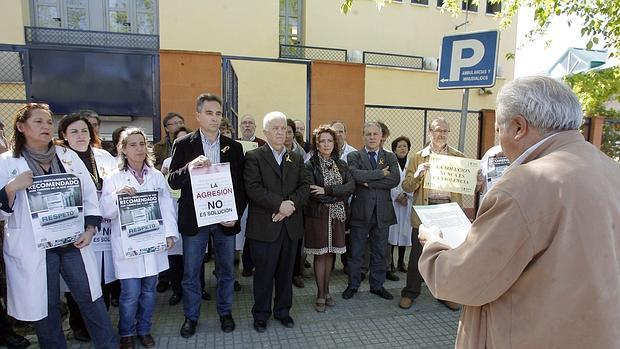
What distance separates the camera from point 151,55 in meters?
5.78

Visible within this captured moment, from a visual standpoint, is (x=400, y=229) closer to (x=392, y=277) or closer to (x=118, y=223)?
(x=392, y=277)

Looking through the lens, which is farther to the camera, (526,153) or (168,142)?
(168,142)

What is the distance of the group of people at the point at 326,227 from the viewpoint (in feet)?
4.36

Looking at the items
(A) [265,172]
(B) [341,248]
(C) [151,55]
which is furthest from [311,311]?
(C) [151,55]

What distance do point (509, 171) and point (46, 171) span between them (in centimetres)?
317

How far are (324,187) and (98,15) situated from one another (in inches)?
405

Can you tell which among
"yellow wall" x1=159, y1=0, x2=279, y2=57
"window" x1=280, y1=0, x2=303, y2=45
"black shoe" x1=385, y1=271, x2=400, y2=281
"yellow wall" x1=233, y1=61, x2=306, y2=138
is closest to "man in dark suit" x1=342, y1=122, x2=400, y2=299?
"black shoe" x1=385, y1=271, x2=400, y2=281

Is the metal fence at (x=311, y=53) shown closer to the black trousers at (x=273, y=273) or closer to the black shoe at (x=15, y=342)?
the black trousers at (x=273, y=273)

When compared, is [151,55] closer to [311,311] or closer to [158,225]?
[158,225]

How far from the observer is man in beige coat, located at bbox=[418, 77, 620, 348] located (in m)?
1.31

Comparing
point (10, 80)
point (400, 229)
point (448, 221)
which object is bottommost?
point (400, 229)

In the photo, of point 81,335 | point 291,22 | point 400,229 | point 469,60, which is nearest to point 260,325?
point 81,335

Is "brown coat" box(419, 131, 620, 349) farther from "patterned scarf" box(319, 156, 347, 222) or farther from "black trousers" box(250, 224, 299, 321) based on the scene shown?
"patterned scarf" box(319, 156, 347, 222)

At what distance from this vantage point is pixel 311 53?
1327 centimetres
